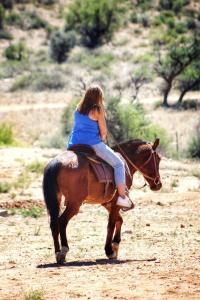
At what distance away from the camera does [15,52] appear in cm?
5959

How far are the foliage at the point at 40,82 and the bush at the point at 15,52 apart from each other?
10395 millimetres

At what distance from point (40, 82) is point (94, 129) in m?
37.4

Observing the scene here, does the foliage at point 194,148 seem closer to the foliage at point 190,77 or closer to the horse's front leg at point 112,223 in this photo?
the foliage at point 190,77

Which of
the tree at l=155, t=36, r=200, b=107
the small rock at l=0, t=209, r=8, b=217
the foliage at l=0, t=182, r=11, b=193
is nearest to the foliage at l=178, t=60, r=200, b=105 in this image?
the tree at l=155, t=36, r=200, b=107

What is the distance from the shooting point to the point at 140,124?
2881 cm

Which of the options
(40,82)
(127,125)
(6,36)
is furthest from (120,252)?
(6,36)

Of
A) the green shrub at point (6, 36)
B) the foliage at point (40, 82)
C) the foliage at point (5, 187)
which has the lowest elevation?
the green shrub at point (6, 36)

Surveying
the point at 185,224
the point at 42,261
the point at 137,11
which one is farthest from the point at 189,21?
the point at 42,261

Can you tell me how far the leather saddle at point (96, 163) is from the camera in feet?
34.8

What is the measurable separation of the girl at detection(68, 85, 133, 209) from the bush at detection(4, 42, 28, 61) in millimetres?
48701

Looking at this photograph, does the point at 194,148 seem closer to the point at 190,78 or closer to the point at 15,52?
the point at 190,78

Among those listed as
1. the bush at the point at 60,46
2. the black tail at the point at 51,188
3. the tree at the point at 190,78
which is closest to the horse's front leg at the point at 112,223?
the black tail at the point at 51,188

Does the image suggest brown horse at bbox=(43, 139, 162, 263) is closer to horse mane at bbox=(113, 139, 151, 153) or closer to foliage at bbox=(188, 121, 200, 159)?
horse mane at bbox=(113, 139, 151, 153)

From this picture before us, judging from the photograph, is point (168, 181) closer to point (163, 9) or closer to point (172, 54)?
point (172, 54)
